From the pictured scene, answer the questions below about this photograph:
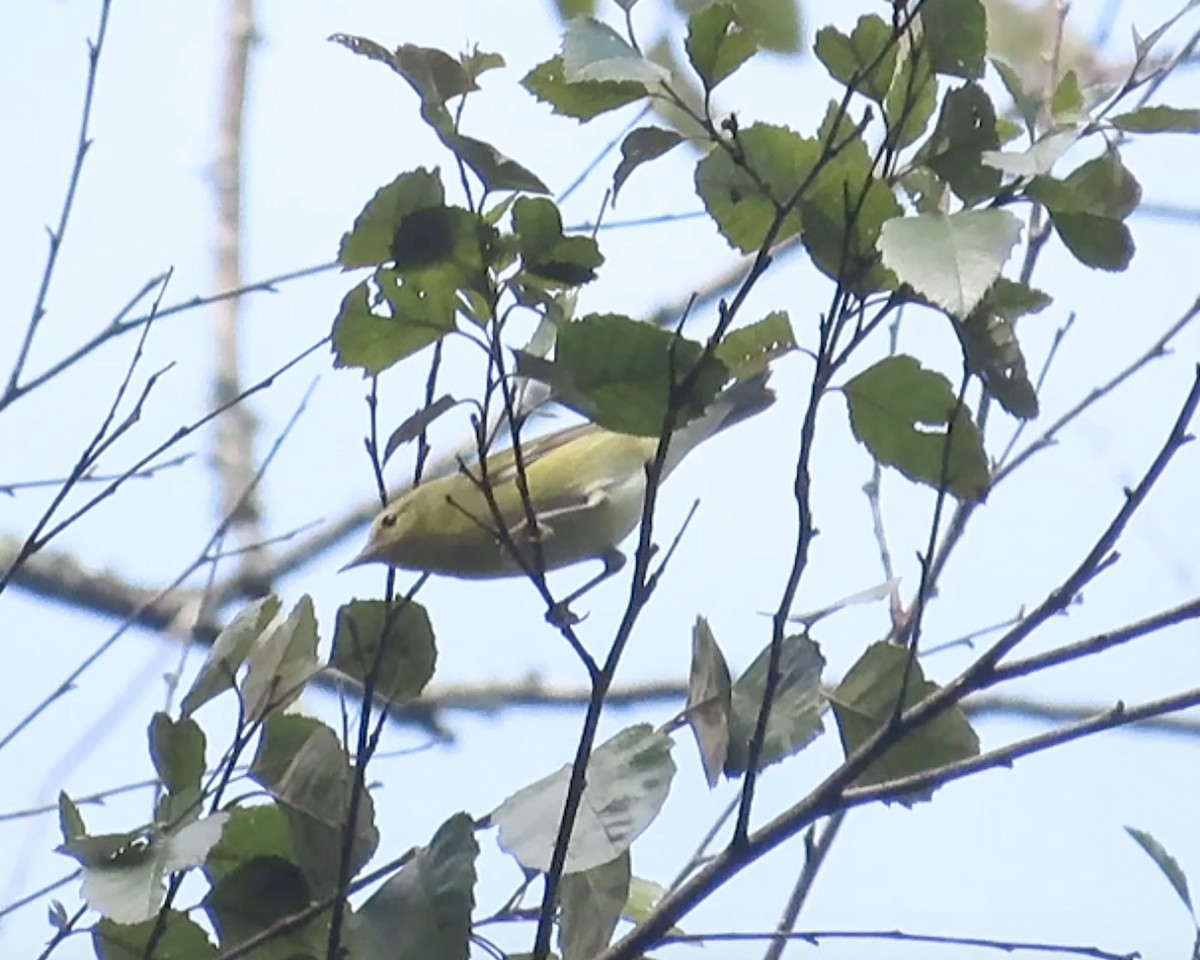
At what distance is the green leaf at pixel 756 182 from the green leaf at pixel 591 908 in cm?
28

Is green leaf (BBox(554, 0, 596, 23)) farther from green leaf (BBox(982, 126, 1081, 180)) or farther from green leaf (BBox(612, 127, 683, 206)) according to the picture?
green leaf (BBox(982, 126, 1081, 180))

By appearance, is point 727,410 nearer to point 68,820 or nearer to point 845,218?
point 845,218

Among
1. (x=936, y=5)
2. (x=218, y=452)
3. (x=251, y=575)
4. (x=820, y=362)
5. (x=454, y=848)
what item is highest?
(x=218, y=452)

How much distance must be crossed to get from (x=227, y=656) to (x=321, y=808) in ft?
0.28

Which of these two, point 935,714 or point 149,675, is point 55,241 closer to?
point 149,675

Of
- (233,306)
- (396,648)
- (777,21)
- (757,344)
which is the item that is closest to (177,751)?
(396,648)

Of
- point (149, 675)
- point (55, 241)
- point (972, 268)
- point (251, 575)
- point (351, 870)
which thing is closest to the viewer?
point (972, 268)

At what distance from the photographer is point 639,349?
68cm

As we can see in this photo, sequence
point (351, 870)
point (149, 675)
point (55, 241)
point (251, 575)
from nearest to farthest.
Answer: point (351, 870)
point (55, 241)
point (149, 675)
point (251, 575)

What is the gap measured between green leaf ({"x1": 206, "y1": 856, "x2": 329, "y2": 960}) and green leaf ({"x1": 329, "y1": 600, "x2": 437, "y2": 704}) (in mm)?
92

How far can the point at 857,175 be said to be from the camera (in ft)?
2.27

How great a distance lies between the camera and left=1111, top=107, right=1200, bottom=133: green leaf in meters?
0.69

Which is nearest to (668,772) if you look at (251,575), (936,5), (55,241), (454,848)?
(454,848)

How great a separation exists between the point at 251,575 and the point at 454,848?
1619mm
